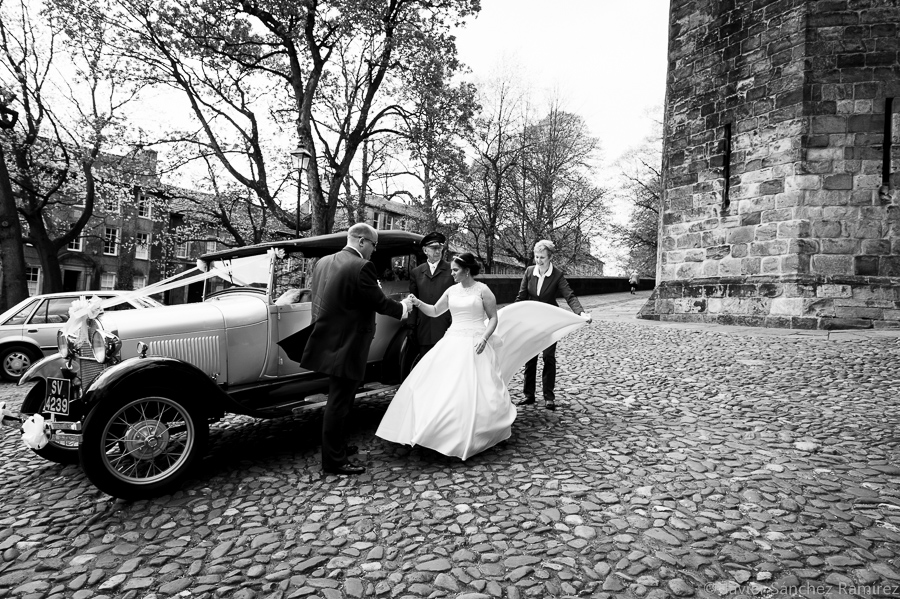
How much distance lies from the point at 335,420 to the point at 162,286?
2116 mm

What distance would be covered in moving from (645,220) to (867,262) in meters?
25.0

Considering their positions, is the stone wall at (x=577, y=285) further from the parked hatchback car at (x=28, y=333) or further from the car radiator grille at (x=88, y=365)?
the car radiator grille at (x=88, y=365)

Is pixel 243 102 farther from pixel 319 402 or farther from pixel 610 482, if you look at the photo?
pixel 610 482

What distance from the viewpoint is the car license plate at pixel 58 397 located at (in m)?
3.65

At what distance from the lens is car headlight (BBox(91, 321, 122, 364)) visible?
3707 mm

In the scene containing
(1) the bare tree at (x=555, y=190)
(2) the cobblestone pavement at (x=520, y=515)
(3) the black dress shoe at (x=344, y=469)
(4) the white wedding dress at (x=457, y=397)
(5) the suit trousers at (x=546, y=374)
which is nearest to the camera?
(2) the cobblestone pavement at (x=520, y=515)

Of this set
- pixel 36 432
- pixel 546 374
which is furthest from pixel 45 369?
pixel 546 374

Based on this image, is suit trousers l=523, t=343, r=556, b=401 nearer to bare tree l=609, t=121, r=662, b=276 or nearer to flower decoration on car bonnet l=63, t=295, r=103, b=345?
flower decoration on car bonnet l=63, t=295, r=103, b=345

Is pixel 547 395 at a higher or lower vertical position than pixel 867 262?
lower

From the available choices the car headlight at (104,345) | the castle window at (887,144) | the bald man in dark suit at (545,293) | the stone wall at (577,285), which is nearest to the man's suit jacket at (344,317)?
the car headlight at (104,345)

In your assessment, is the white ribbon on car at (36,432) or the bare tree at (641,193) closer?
the white ribbon on car at (36,432)

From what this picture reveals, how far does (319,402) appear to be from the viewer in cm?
444

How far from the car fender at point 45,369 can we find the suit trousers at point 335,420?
2.20 m

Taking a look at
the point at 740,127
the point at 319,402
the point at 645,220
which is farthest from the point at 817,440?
the point at 645,220
